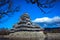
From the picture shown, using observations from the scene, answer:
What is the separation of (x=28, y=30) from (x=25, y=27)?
1.55ft

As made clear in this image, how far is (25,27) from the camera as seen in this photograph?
65.9 feet

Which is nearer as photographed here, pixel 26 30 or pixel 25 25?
pixel 25 25

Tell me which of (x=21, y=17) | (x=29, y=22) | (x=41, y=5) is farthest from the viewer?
(x=29, y=22)

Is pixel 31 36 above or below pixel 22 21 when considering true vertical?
below

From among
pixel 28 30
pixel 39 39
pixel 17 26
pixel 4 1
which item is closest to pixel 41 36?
pixel 39 39

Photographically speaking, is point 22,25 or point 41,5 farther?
point 22,25

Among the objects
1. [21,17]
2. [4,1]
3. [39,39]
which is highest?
[21,17]

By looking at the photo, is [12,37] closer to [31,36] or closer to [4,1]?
[31,36]

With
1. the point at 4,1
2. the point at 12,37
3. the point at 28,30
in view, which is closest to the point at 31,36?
the point at 28,30

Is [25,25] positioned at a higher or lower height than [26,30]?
higher

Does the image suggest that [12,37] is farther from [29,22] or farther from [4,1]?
[4,1]

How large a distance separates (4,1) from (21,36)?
1501cm

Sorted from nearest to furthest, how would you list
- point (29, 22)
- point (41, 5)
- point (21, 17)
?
point (41, 5), point (21, 17), point (29, 22)

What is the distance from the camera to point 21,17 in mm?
19141
